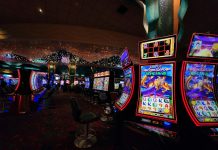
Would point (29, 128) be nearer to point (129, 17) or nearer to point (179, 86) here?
point (179, 86)

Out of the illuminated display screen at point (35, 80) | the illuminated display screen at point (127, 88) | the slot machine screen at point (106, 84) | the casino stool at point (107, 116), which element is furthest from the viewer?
the slot machine screen at point (106, 84)

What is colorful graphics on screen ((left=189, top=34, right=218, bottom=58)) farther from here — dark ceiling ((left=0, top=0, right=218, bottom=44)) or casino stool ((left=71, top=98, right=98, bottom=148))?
dark ceiling ((left=0, top=0, right=218, bottom=44))

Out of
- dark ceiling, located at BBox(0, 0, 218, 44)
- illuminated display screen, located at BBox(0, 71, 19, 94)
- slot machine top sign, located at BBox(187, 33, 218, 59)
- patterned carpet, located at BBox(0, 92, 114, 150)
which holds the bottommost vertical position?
patterned carpet, located at BBox(0, 92, 114, 150)

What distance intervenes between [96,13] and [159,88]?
5.60m

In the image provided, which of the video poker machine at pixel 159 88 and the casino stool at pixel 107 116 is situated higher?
→ the video poker machine at pixel 159 88

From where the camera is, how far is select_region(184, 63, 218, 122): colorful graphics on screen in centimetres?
169

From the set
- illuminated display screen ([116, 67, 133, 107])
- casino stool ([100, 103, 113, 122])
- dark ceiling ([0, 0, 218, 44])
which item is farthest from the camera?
dark ceiling ([0, 0, 218, 44])

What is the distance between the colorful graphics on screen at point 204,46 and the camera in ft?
5.70

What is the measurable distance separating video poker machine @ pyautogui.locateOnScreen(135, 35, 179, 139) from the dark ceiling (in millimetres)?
4022

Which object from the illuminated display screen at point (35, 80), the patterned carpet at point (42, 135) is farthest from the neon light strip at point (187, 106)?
the illuminated display screen at point (35, 80)

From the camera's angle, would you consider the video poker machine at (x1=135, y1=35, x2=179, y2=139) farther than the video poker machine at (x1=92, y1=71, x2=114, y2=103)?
No

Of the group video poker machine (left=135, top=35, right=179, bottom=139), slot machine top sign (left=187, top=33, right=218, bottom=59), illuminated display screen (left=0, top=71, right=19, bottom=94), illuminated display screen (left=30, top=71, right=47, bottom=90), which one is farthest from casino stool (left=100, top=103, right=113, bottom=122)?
illuminated display screen (left=0, top=71, right=19, bottom=94)

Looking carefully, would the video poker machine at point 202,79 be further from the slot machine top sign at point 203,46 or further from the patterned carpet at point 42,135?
the patterned carpet at point 42,135

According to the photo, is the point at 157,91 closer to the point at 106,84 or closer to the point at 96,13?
the point at 106,84
